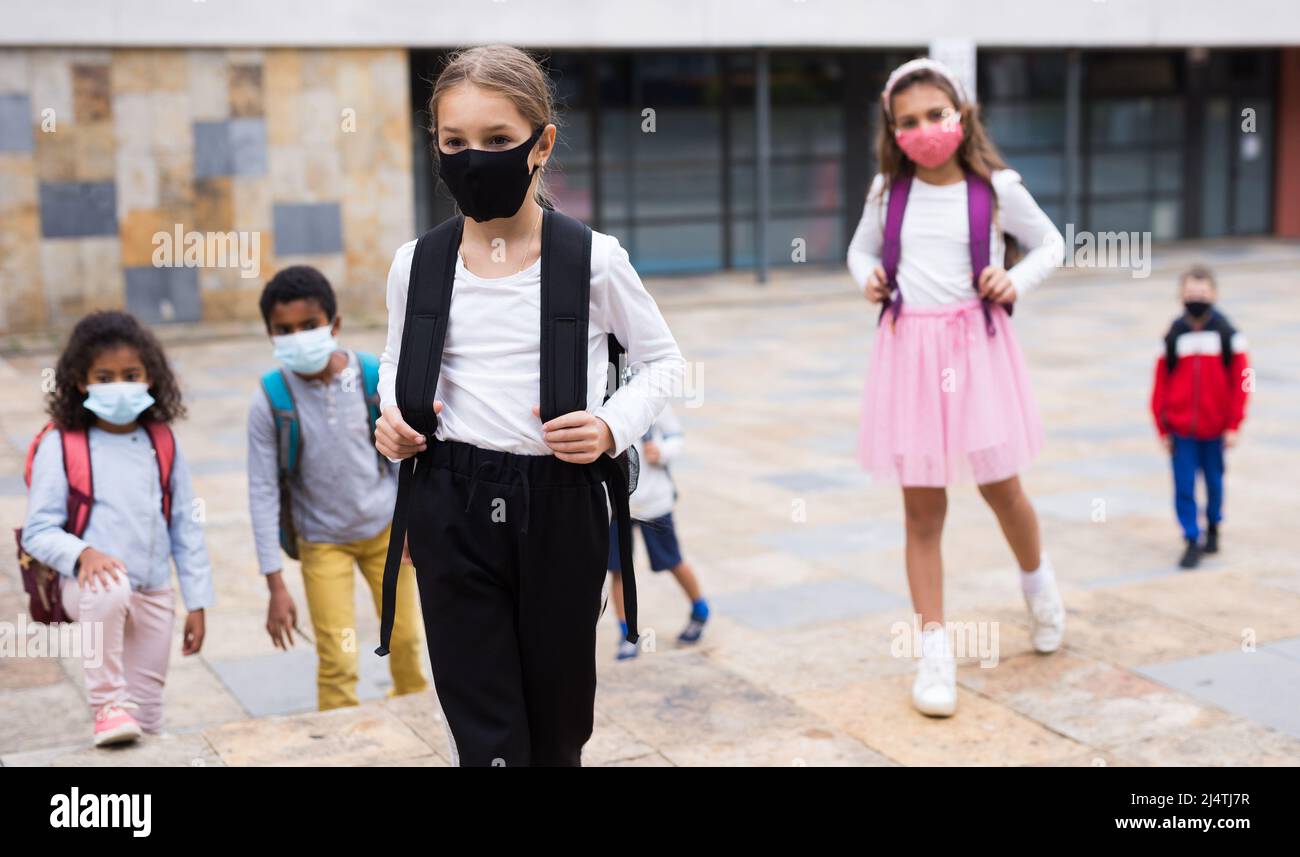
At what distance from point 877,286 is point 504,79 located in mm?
2215

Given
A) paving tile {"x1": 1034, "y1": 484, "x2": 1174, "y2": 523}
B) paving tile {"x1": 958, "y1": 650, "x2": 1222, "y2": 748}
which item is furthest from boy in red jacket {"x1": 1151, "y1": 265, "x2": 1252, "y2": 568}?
paving tile {"x1": 958, "y1": 650, "x2": 1222, "y2": 748}

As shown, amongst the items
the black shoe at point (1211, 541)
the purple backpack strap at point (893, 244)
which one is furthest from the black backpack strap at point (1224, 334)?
the purple backpack strap at point (893, 244)

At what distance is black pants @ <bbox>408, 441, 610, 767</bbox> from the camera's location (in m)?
2.97

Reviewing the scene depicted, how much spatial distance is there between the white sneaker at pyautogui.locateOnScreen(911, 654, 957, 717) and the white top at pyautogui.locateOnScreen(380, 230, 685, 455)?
6.51ft

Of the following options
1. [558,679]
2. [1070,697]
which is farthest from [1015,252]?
[558,679]

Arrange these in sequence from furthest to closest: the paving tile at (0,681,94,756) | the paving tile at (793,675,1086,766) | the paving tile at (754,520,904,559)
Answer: the paving tile at (754,520,904,559) → the paving tile at (0,681,94,756) → the paving tile at (793,675,1086,766)

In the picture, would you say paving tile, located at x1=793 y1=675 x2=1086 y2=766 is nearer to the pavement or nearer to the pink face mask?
the pavement

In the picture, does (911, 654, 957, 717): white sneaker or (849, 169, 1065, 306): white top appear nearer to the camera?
(911, 654, 957, 717): white sneaker

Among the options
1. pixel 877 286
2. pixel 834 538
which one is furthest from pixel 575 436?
pixel 834 538

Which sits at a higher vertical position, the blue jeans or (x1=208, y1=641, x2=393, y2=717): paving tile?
the blue jeans

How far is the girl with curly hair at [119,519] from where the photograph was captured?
4.65 m

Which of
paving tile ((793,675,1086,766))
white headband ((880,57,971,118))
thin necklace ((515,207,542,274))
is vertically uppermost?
white headband ((880,57,971,118))

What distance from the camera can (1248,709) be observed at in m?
4.70

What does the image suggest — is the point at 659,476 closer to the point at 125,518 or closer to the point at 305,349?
the point at 305,349
